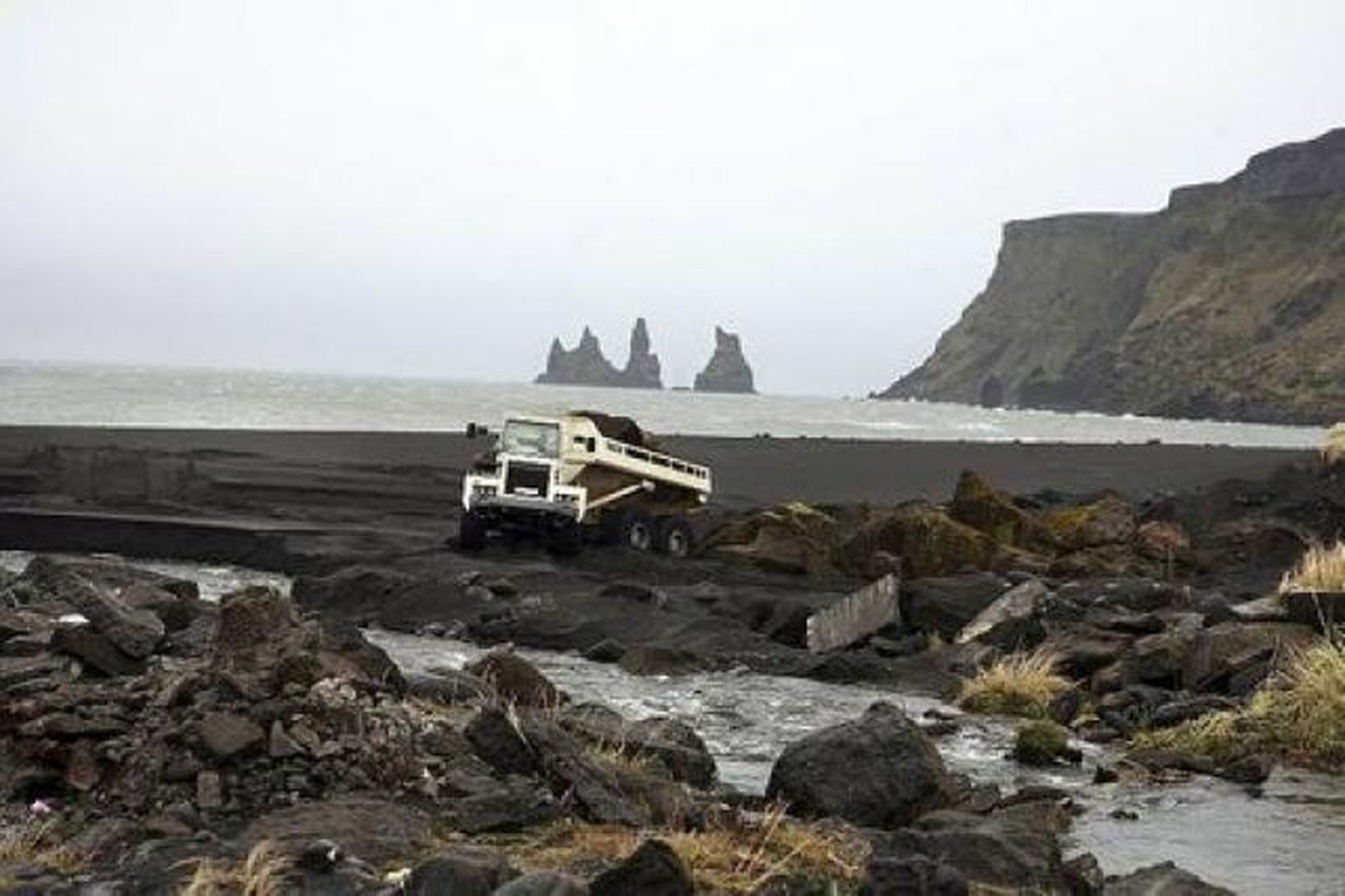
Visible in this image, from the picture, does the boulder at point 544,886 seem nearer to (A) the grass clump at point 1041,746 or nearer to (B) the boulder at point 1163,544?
(A) the grass clump at point 1041,746

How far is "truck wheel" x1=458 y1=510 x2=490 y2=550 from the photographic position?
25.4 metres

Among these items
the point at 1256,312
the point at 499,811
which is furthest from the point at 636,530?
the point at 1256,312

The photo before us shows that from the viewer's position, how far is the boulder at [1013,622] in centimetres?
1736

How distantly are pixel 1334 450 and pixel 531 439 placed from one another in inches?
670

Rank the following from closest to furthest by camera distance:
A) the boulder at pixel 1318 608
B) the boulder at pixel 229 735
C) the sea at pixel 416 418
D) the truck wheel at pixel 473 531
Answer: the boulder at pixel 229 735 < the boulder at pixel 1318 608 < the truck wheel at pixel 473 531 < the sea at pixel 416 418

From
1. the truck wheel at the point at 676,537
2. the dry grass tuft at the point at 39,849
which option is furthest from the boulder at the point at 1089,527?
the dry grass tuft at the point at 39,849

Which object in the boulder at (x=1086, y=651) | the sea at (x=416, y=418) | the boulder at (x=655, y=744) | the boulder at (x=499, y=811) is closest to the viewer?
the boulder at (x=499, y=811)

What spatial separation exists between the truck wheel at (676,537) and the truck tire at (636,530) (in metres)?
0.19

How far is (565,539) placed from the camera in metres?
24.9

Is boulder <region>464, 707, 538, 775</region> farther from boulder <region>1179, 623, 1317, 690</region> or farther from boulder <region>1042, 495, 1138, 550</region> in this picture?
boulder <region>1042, 495, 1138, 550</region>

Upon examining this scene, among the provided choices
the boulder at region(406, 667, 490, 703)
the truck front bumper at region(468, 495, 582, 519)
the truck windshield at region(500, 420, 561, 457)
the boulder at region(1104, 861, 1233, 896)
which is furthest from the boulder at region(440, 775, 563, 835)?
the truck windshield at region(500, 420, 561, 457)

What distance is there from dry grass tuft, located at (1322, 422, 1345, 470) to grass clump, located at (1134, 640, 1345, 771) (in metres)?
18.3

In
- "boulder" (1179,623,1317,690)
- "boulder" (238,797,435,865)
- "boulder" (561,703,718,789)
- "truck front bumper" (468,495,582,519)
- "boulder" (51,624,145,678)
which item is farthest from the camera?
"truck front bumper" (468,495,582,519)

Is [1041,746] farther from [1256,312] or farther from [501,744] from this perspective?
[1256,312]
